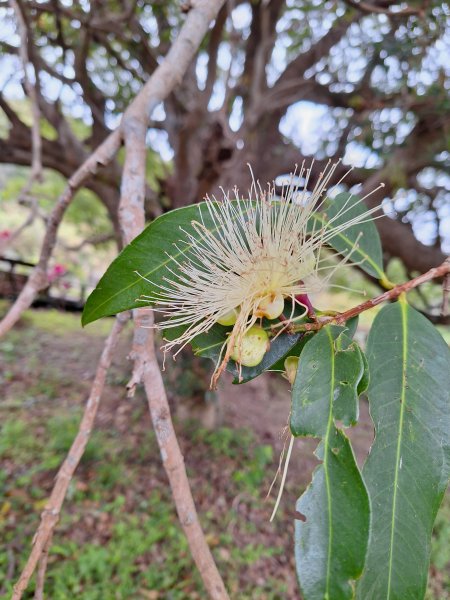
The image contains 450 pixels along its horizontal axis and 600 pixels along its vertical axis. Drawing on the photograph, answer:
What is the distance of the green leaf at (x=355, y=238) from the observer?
596 mm

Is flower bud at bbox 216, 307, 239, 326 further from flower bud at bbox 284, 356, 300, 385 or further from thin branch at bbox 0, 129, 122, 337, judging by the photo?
thin branch at bbox 0, 129, 122, 337

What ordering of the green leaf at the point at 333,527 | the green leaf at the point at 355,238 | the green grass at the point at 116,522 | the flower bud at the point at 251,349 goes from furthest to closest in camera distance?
the green grass at the point at 116,522, the green leaf at the point at 355,238, the flower bud at the point at 251,349, the green leaf at the point at 333,527

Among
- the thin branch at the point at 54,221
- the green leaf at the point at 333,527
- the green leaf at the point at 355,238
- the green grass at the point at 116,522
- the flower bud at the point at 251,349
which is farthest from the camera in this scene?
the green grass at the point at 116,522

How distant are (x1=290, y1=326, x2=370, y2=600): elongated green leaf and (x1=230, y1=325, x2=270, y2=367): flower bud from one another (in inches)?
1.9

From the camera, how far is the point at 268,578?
169 cm

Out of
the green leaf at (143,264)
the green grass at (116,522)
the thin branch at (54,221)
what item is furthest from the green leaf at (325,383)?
the green grass at (116,522)

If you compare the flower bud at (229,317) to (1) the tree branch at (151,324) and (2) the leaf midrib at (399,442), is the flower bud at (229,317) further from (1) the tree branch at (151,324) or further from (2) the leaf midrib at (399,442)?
(2) the leaf midrib at (399,442)

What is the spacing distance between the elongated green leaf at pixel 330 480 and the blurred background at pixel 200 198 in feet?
2.88

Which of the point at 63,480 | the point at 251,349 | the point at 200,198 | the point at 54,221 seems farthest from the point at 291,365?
the point at 200,198

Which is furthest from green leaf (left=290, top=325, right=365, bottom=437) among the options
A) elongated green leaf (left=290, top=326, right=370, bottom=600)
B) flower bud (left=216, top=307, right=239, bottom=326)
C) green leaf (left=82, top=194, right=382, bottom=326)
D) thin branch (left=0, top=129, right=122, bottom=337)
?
thin branch (left=0, top=129, right=122, bottom=337)

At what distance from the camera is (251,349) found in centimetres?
46

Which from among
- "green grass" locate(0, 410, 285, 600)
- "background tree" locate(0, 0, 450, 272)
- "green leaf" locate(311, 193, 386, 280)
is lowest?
"green grass" locate(0, 410, 285, 600)

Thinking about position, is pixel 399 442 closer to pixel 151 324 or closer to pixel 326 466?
pixel 326 466

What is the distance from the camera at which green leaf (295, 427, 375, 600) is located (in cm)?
35
